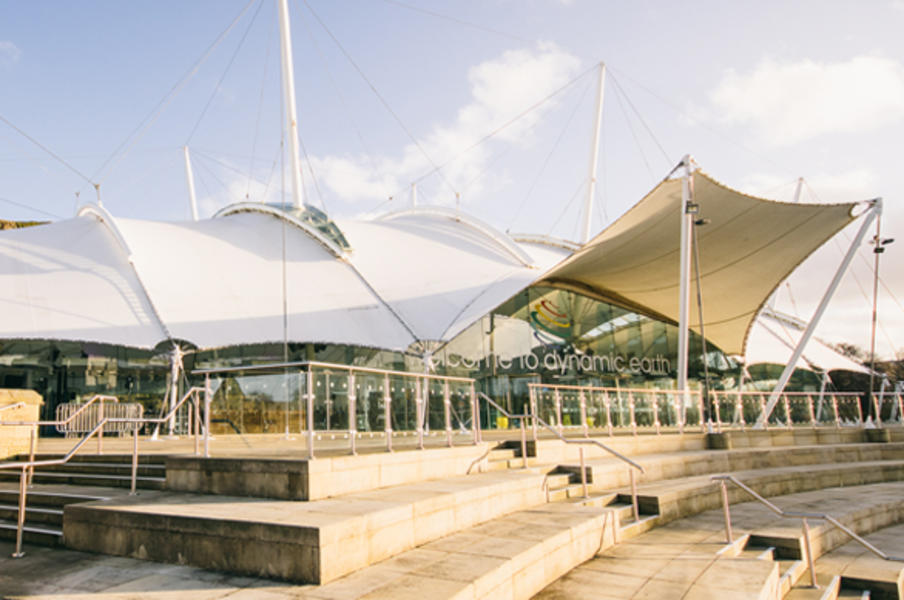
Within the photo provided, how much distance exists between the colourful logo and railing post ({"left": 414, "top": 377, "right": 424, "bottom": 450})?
1701 cm

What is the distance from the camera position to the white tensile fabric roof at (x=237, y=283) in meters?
18.9

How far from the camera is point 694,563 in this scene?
21.9 ft

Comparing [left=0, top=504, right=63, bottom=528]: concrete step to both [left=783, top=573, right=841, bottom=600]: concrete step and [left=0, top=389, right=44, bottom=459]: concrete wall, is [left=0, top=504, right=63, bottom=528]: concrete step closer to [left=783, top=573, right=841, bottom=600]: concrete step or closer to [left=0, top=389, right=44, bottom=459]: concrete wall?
[left=0, top=389, right=44, bottom=459]: concrete wall

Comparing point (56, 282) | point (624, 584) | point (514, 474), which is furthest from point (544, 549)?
point (56, 282)

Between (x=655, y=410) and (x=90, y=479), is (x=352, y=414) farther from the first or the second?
(x=655, y=410)

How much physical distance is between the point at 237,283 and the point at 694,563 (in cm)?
1957

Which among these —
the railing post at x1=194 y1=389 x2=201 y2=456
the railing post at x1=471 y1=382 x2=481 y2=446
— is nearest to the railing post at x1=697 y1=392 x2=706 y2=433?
the railing post at x1=471 y1=382 x2=481 y2=446

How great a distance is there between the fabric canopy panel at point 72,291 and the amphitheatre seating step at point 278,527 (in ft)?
42.5

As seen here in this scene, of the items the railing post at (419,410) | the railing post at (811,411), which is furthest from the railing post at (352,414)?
the railing post at (811,411)

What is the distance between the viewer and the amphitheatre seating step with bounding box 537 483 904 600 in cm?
577

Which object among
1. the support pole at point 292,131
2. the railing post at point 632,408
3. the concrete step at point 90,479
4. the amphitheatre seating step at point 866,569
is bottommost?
the amphitheatre seating step at point 866,569

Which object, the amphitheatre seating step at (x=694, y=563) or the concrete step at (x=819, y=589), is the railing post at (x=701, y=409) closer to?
the amphitheatre seating step at (x=694, y=563)

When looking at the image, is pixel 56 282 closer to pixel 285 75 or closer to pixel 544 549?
pixel 285 75

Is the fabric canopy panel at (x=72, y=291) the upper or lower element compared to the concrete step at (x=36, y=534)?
upper
